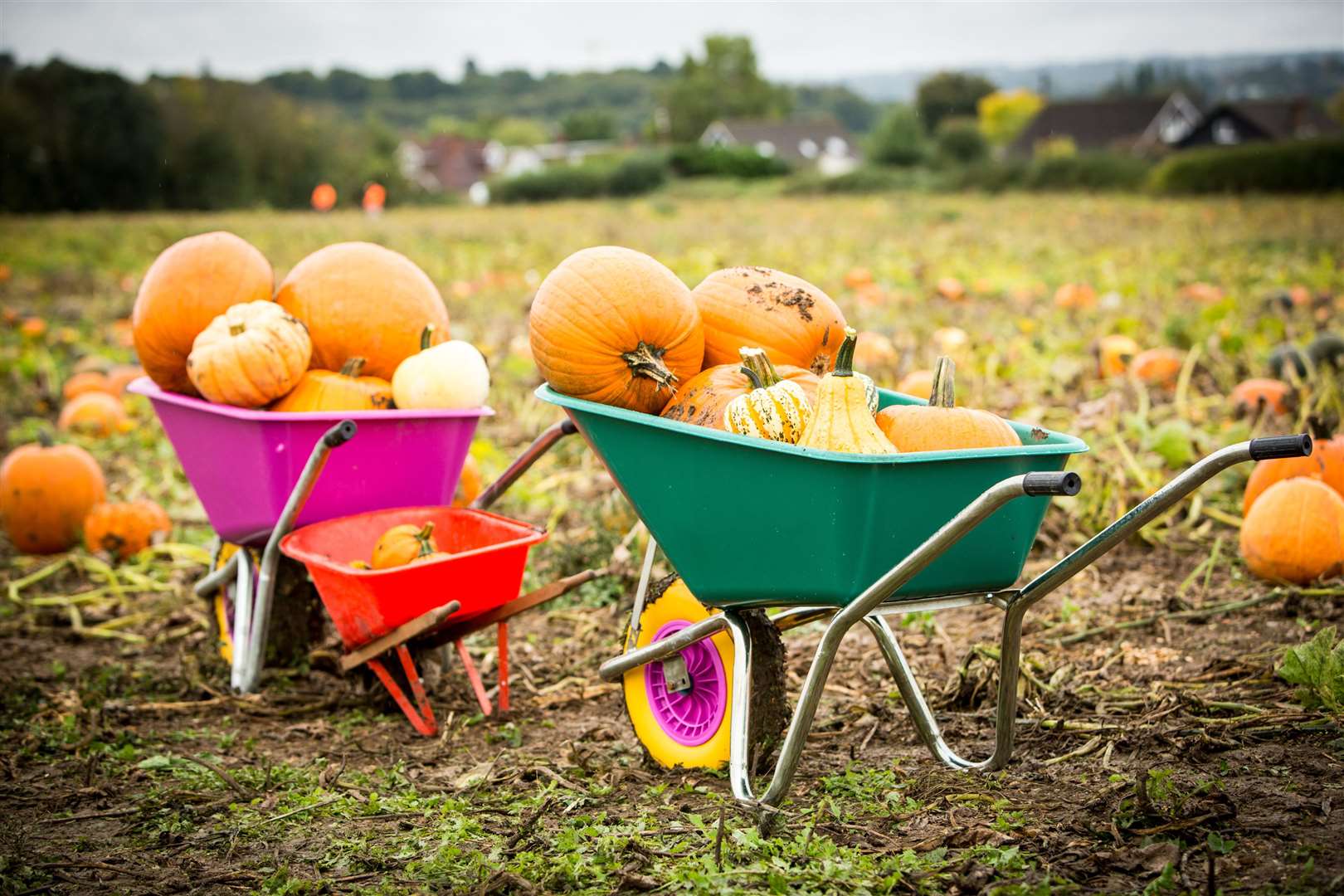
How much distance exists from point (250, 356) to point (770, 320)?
1489mm

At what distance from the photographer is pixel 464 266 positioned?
1424 cm

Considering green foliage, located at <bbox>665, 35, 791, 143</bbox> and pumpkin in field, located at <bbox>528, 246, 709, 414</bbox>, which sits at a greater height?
green foliage, located at <bbox>665, 35, 791, 143</bbox>

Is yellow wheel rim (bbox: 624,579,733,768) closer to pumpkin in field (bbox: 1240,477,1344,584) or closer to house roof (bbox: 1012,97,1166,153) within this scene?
pumpkin in field (bbox: 1240,477,1344,584)

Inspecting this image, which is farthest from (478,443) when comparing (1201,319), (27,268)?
(27,268)

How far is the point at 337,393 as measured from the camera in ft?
11.0

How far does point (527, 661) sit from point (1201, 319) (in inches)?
202

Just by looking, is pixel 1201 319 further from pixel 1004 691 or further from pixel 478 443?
pixel 1004 691

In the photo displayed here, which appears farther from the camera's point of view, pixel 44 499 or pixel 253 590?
pixel 44 499

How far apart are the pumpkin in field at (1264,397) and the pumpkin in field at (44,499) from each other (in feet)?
16.9

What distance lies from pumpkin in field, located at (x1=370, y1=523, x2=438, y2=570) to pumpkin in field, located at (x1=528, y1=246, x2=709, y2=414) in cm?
72

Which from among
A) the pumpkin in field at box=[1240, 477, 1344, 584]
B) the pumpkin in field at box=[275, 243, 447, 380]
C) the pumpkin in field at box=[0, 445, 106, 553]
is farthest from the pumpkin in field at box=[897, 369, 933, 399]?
the pumpkin in field at box=[0, 445, 106, 553]

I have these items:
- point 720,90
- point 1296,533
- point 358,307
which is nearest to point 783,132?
point 720,90

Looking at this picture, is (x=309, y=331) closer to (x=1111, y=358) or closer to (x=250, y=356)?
(x=250, y=356)

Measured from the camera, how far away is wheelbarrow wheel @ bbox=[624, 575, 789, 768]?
2.68 meters
